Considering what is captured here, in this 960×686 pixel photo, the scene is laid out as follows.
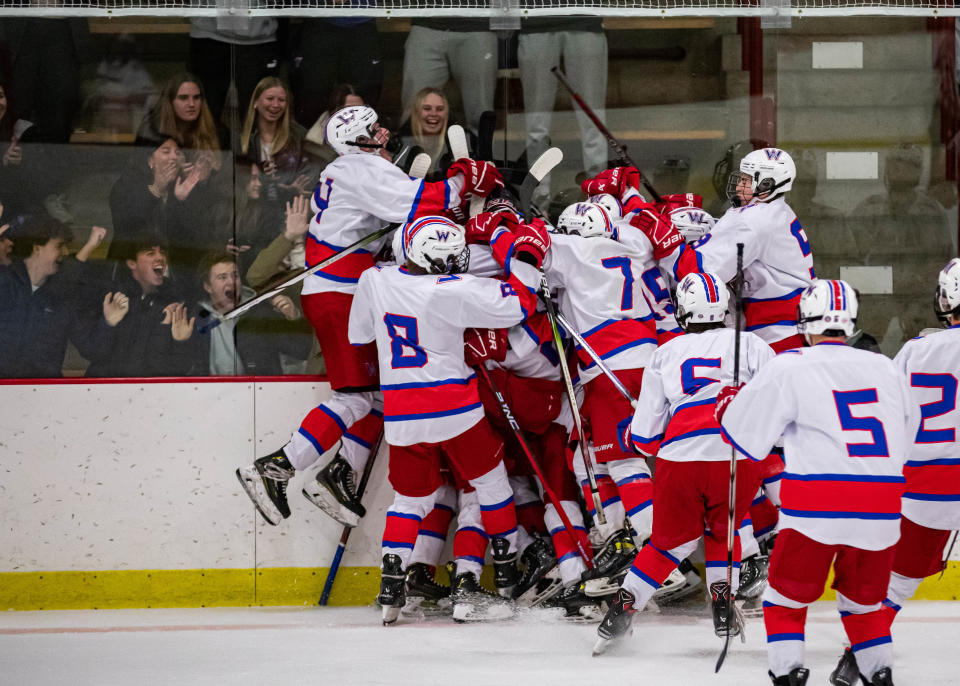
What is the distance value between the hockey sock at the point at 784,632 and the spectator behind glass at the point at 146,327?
111 inches

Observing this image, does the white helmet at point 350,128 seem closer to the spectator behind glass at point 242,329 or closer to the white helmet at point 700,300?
the spectator behind glass at point 242,329

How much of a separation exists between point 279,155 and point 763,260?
2.04 meters

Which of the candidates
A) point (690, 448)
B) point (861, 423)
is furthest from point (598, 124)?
point (861, 423)

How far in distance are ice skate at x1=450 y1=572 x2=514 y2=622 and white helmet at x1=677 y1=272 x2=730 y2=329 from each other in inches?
52.7

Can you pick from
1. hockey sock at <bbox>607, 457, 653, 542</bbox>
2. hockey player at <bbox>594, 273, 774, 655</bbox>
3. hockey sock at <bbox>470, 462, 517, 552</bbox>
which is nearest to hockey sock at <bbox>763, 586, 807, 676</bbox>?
hockey player at <bbox>594, 273, 774, 655</bbox>

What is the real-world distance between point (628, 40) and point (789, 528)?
2.78 m

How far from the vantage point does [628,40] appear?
540cm

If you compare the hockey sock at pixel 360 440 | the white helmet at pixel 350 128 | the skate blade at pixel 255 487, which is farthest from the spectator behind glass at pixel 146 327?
the white helmet at pixel 350 128

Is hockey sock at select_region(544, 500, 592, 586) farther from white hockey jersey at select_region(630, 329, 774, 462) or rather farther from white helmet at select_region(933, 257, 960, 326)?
white helmet at select_region(933, 257, 960, 326)

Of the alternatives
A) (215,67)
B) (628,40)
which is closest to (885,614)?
(628,40)

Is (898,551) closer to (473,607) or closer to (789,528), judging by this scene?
(789,528)

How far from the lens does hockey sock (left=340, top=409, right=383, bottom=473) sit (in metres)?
4.98

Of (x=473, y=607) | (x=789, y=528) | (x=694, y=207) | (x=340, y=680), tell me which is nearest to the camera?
(x=789, y=528)

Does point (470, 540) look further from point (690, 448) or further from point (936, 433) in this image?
point (936, 433)
